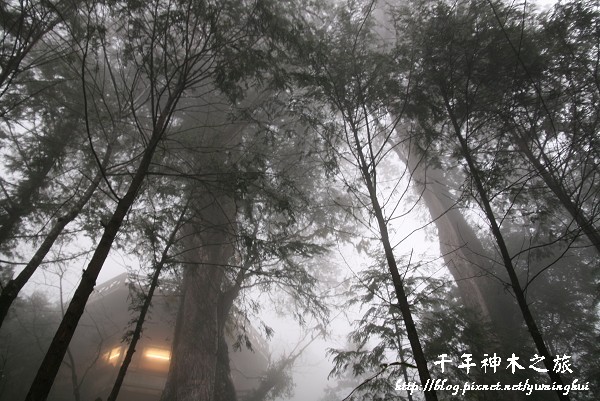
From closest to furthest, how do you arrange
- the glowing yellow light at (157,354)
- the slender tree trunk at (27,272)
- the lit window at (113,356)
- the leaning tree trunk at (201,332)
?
the slender tree trunk at (27,272) < the leaning tree trunk at (201,332) < the lit window at (113,356) < the glowing yellow light at (157,354)

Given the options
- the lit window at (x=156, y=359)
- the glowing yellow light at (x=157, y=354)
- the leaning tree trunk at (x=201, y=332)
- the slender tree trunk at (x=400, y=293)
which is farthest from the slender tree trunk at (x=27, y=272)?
the glowing yellow light at (x=157, y=354)

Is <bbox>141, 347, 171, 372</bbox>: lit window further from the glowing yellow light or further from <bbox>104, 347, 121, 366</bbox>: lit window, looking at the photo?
<bbox>104, 347, 121, 366</bbox>: lit window

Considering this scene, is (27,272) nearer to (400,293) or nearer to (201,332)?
(201,332)

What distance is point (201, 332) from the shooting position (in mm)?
8906

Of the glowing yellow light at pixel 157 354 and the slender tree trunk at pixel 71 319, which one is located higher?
the glowing yellow light at pixel 157 354

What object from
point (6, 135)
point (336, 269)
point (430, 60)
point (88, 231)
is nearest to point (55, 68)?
point (6, 135)

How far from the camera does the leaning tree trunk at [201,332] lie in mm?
8055

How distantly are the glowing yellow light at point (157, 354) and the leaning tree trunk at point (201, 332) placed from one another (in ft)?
25.2

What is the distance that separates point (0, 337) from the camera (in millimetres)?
14414

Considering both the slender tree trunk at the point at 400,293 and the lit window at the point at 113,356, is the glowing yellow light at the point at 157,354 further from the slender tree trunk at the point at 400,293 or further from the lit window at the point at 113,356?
the slender tree trunk at the point at 400,293

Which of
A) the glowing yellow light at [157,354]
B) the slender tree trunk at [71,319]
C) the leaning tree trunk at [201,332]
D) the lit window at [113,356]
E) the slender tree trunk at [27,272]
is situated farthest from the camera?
the glowing yellow light at [157,354]

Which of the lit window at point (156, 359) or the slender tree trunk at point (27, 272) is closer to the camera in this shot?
the slender tree trunk at point (27, 272)

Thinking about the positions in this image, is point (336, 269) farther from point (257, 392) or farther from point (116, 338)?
point (116, 338)

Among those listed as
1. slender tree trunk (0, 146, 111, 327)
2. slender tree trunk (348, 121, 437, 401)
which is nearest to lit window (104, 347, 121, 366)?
slender tree trunk (0, 146, 111, 327)
